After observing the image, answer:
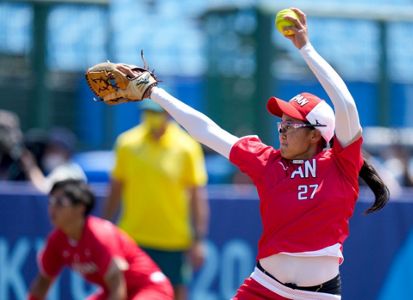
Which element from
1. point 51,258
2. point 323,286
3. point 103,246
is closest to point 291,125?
point 323,286

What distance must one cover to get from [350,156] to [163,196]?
3729 mm

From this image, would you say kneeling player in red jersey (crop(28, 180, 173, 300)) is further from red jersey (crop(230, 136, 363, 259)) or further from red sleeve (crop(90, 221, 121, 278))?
red jersey (crop(230, 136, 363, 259))

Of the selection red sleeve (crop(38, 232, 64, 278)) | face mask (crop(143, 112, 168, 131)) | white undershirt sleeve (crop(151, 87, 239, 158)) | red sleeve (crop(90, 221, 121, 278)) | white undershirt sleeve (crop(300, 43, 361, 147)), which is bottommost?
red sleeve (crop(38, 232, 64, 278))

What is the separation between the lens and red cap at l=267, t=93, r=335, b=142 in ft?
→ 17.4

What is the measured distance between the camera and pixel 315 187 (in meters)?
5.27

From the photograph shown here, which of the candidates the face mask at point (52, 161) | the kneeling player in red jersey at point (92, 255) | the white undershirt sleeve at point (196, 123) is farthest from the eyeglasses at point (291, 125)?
the face mask at point (52, 161)

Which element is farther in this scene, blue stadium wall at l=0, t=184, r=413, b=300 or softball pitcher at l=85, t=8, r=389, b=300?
blue stadium wall at l=0, t=184, r=413, b=300

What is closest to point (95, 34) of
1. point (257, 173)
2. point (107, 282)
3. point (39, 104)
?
point (39, 104)

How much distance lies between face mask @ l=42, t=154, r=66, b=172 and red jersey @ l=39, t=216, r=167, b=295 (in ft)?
11.6

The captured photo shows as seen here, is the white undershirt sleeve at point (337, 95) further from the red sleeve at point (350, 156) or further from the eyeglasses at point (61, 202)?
the eyeglasses at point (61, 202)

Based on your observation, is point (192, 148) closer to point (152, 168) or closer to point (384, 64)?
point (152, 168)

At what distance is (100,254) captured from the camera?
682cm

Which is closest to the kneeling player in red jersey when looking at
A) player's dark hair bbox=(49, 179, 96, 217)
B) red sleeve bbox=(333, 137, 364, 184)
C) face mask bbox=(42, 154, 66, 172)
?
player's dark hair bbox=(49, 179, 96, 217)

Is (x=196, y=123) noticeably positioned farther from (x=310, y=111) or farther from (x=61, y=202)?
(x=61, y=202)
